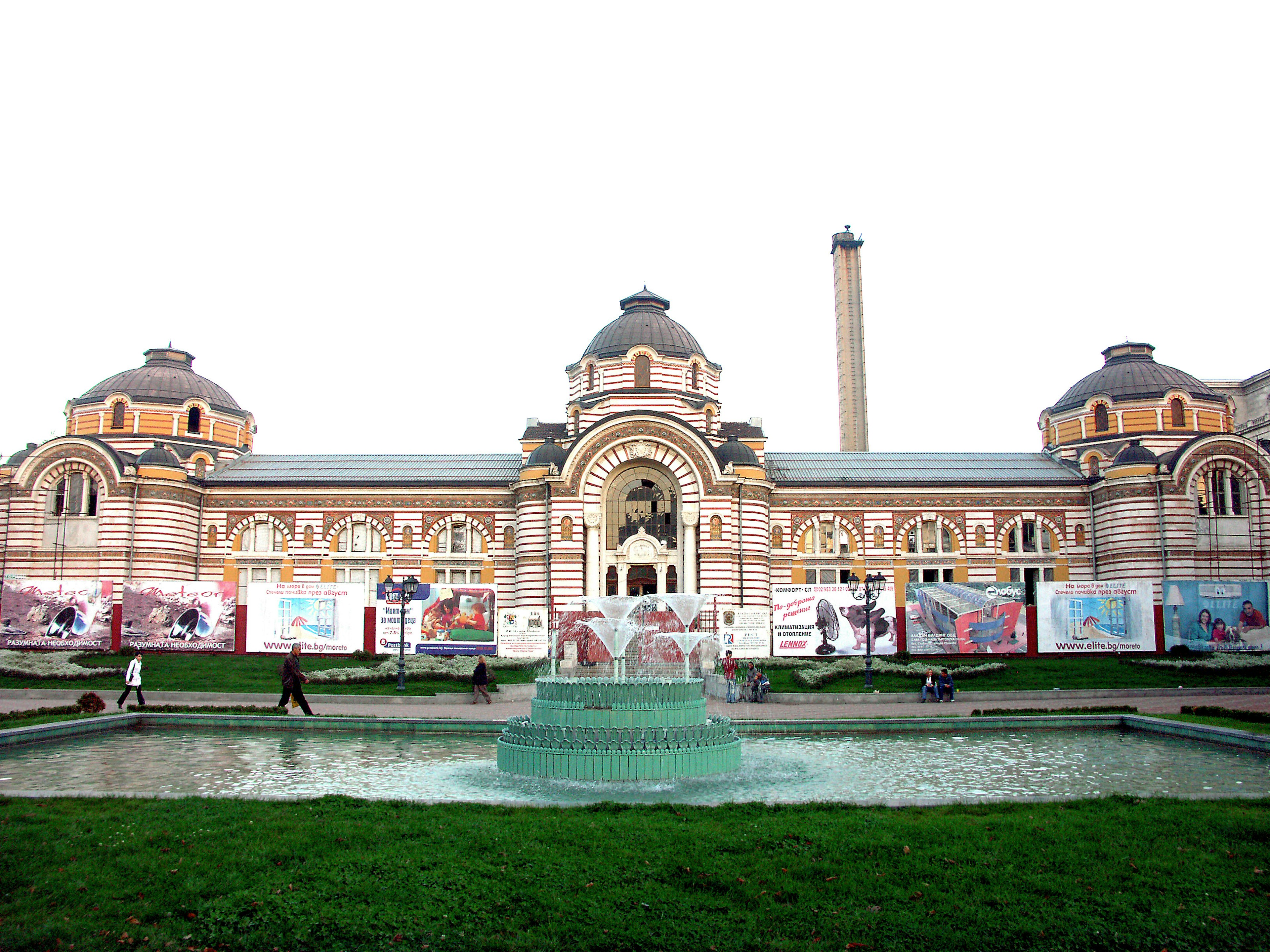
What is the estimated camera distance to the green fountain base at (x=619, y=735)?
1359cm

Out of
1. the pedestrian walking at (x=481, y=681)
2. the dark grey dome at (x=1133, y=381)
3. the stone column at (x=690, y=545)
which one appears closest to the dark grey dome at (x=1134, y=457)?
the dark grey dome at (x=1133, y=381)

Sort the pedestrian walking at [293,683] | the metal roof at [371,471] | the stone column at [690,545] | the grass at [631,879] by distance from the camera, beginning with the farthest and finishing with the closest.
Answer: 1. the metal roof at [371,471]
2. the stone column at [690,545]
3. the pedestrian walking at [293,683]
4. the grass at [631,879]

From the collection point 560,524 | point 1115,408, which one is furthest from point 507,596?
point 1115,408

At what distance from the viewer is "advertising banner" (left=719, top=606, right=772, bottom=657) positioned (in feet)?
108

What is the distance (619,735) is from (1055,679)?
1926cm

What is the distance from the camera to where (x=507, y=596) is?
42.0m

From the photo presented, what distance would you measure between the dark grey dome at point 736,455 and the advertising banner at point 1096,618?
41.4ft

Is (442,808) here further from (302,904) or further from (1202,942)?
(1202,942)

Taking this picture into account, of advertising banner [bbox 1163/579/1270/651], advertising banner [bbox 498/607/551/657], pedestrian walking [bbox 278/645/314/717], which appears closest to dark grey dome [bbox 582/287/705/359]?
advertising banner [bbox 498/607/551/657]

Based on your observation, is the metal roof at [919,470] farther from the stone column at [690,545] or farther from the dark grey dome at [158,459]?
the dark grey dome at [158,459]

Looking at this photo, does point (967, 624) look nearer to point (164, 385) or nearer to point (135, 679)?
point (135, 679)

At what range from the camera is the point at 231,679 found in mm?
28344

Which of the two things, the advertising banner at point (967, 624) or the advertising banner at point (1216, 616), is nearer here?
the advertising banner at point (1216, 616)

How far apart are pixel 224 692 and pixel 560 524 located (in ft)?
51.2
